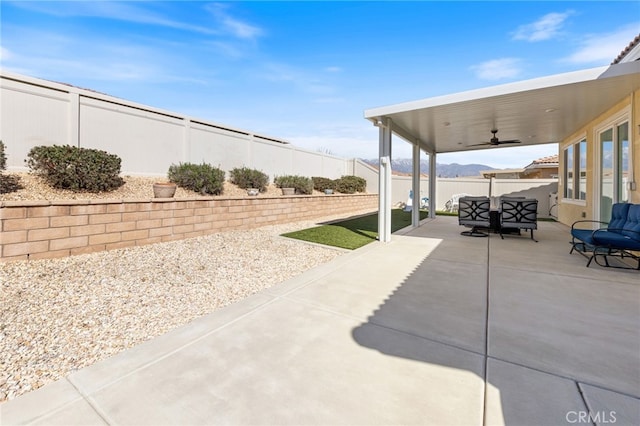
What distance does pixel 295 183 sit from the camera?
12.0 m

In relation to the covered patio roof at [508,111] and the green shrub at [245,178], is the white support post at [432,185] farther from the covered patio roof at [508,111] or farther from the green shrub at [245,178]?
the green shrub at [245,178]

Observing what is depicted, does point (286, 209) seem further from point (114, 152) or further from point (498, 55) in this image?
point (498, 55)

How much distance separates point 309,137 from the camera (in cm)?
2166

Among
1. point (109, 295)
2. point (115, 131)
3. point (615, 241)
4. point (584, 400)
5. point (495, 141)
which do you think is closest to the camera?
point (584, 400)

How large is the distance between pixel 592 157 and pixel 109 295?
36.3 feet

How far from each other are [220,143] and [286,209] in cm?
339

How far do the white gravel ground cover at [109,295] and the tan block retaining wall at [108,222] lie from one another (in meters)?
0.19

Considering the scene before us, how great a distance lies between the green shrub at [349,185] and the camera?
1555 cm

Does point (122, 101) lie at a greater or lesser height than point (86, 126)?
greater

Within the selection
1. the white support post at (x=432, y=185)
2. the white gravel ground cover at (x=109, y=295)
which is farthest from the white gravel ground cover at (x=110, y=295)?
the white support post at (x=432, y=185)

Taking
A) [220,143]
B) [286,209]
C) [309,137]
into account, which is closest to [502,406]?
[286,209]

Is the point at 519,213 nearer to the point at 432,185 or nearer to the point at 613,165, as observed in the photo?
the point at 613,165

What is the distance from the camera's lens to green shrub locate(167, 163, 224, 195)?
832 cm

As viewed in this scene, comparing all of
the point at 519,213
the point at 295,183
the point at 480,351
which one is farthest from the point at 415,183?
the point at 480,351
